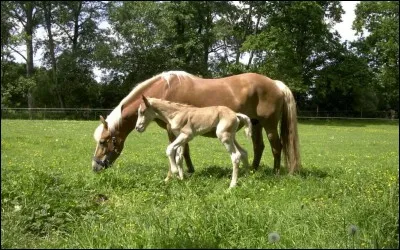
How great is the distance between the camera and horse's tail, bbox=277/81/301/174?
873 cm

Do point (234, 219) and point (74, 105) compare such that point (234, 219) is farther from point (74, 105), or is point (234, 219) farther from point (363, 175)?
point (74, 105)

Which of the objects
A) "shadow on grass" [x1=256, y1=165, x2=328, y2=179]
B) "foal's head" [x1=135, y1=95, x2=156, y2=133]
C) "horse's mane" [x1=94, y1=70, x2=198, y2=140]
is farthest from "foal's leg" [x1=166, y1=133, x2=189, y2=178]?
"shadow on grass" [x1=256, y1=165, x2=328, y2=179]

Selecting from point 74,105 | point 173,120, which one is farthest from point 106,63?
point 74,105

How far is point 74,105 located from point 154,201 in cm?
2327

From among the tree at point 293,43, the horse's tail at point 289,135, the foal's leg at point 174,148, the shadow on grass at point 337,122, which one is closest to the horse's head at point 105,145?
the foal's leg at point 174,148

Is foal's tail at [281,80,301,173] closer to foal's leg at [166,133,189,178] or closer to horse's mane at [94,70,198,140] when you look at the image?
horse's mane at [94,70,198,140]

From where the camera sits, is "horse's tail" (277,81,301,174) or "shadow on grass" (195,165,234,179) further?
"horse's tail" (277,81,301,174)

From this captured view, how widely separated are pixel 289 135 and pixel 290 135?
0.02 metres

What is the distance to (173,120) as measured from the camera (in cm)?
748

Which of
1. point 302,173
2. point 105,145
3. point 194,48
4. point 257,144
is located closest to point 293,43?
point 194,48

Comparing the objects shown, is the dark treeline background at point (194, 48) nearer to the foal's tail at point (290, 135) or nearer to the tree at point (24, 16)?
the tree at point (24, 16)

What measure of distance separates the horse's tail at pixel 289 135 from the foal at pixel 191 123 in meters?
1.40

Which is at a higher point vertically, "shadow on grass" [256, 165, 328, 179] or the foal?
the foal

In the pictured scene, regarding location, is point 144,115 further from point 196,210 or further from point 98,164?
point 196,210
